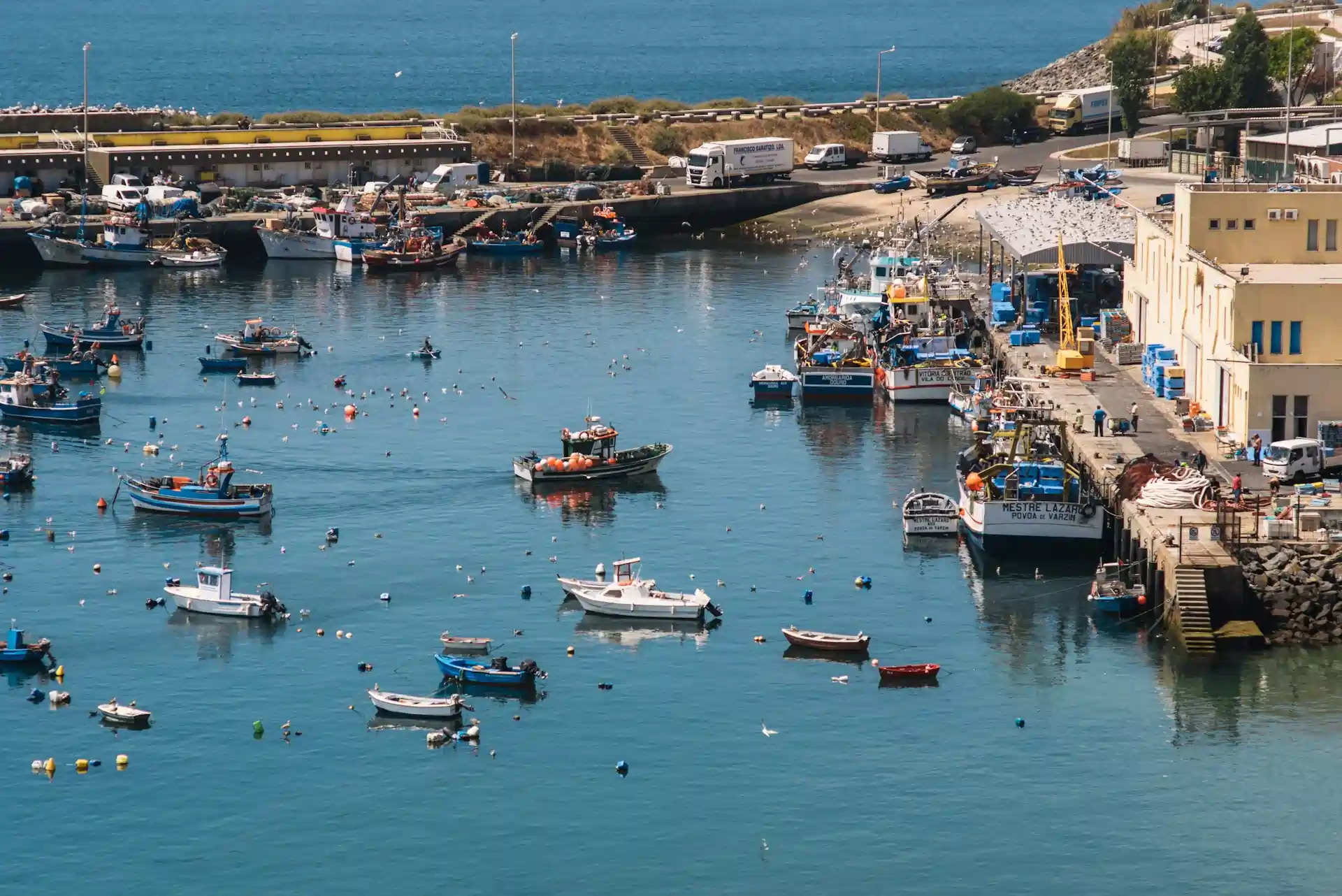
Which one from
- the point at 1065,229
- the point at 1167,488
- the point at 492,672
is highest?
the point at 1065,229

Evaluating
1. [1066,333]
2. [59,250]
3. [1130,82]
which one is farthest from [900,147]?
[1066,333]

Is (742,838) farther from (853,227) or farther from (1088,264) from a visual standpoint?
(853,227)

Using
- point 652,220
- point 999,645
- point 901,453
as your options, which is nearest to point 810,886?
point 999,645

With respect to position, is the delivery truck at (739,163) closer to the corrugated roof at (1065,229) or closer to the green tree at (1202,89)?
the green tree at (1202,89)

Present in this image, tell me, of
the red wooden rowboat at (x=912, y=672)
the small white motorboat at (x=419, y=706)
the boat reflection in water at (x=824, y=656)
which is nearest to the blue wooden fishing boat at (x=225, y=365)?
the small white motorboat at (x=419, y=706)

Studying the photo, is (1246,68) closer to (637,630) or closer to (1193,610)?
(1193,610)
